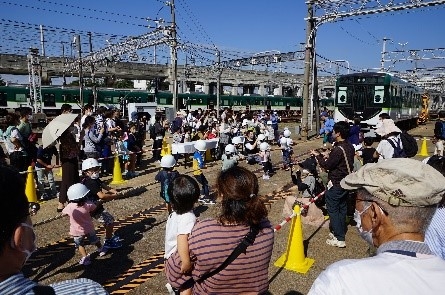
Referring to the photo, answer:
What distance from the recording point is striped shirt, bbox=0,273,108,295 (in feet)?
3.26

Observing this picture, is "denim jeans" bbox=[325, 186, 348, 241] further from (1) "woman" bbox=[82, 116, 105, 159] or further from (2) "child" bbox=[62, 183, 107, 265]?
(1) "woman" bbox=[82, 116, 105, 159]

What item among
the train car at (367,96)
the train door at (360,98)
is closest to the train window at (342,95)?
the train car at (367,96)

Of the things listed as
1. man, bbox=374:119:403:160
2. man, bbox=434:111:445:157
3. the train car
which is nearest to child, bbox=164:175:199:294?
man, bbox=374:119:403:160

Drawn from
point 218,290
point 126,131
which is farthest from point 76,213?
point 126,131

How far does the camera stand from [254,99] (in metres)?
47.0

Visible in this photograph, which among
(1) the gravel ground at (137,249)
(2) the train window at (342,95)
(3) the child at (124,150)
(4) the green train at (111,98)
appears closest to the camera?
(1) the gravel ground at (137,249)

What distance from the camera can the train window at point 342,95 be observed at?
1923 cm

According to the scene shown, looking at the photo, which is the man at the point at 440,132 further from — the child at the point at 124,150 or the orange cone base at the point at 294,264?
the child at the point at 124,150

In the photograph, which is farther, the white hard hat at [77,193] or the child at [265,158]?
the child at [265,158]

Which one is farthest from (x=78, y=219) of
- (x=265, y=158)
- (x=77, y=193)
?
(x=265, y=158)

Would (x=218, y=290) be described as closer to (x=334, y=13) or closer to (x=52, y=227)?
(x=52, y=227)

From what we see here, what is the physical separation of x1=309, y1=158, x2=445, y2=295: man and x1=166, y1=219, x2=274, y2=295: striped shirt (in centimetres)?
71

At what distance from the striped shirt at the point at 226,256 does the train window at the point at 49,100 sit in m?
34.2

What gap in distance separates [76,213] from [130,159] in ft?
19.8
